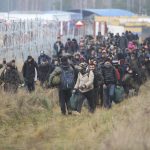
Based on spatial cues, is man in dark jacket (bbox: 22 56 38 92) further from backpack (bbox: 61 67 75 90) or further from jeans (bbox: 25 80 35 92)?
backpack (bbox: 61 67 75 90)

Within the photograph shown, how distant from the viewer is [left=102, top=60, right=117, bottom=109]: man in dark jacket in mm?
17234

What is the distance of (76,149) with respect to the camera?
11.5 metres

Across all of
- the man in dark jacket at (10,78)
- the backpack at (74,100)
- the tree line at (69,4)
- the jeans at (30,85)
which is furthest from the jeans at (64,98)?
the tree line at (69,4)

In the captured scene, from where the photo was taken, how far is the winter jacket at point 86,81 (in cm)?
1581

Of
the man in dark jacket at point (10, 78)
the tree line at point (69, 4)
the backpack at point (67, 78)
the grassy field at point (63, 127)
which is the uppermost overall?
the tree line at point (69, 4)

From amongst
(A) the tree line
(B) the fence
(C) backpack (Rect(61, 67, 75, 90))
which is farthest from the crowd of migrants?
(A) the tree line

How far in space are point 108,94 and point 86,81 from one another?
1.79m

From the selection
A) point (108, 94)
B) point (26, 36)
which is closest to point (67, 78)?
point (108, 94)

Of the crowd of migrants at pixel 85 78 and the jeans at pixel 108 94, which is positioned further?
the jeans at pixel 108 94

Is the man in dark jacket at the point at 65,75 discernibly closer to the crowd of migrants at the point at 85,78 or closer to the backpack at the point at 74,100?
the crowd of migrants at the point at 85,78

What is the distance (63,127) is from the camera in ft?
Answer: 46.9

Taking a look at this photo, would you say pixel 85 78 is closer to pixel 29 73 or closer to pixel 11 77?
pixel 11 77

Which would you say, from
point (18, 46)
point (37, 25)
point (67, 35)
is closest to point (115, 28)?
point (67, 35)

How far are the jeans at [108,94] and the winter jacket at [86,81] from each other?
155 cm
